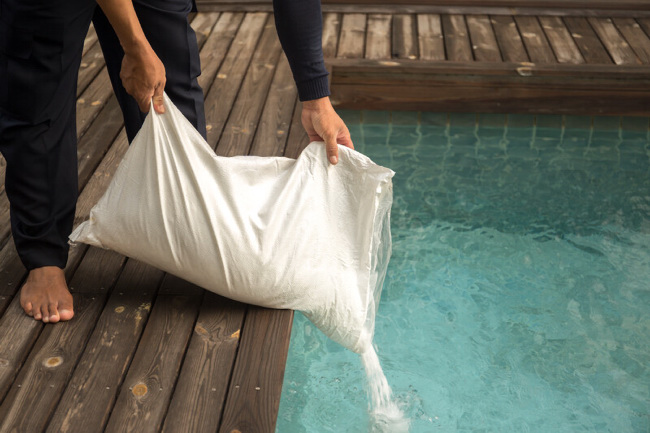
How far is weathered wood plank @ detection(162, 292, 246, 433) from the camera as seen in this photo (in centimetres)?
125

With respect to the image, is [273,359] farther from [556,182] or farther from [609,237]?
[556,182]

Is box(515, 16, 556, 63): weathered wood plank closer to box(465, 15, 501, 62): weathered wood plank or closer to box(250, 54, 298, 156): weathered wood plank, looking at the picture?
box(465, 15, 501, 62): weathered wood plank

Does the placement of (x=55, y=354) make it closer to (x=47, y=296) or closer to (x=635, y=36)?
(x=47, y=296)

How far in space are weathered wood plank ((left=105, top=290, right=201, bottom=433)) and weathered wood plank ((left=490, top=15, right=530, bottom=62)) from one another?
208cm

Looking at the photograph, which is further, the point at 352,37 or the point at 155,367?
the point at 352,37

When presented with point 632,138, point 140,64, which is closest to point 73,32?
point 140,64

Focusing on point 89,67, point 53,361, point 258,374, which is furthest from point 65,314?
point 89,67

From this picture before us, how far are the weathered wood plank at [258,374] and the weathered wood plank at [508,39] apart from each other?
2027 mm

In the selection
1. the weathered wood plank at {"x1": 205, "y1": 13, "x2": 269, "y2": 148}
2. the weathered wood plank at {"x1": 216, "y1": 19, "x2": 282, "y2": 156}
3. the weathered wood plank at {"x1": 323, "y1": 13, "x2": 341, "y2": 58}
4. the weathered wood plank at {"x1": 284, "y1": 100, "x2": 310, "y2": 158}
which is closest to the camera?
the weathered wood plank at {"x1": 284, "y1": 100, "x2": 310, "y2": 158}

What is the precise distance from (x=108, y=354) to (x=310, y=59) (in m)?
0.72

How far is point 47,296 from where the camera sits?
150 centimetres

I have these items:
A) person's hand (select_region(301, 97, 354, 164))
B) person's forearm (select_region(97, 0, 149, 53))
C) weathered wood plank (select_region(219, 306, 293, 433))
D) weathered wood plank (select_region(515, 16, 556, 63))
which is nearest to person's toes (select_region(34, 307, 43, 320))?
weathered wood plank (select_region(219, 306, 293, 433))

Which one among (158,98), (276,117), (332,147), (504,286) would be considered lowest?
(504,286)

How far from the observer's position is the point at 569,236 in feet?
8.19
